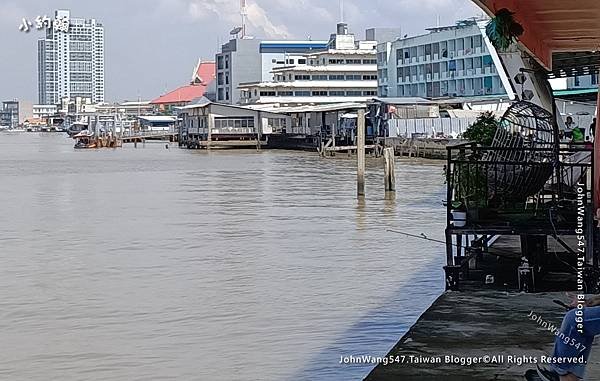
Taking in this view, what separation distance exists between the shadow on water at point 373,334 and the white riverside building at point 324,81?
8942 cm

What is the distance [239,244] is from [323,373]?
9337mm

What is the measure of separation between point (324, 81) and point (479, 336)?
10070 centimetres

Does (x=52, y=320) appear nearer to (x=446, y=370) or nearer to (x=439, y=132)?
(x=446, y=370)

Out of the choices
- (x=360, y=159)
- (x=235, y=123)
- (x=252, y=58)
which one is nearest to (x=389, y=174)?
(x=360, y=159)

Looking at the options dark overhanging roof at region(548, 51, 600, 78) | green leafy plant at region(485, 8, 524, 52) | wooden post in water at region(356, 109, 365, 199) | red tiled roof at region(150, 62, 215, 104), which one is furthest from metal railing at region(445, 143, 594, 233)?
red tiled roof at region(150, 62, 215, 104)

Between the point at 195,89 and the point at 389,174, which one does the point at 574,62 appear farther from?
the point at 195,89

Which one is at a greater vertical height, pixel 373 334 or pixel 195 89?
pixel 195 89

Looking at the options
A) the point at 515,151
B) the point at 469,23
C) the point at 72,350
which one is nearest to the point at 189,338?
the point at 72,350

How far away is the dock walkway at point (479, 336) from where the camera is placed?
6203 millimetres

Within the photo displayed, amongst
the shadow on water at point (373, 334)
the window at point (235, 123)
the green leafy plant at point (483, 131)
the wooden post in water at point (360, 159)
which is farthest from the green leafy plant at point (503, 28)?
the window at point (235, 123)

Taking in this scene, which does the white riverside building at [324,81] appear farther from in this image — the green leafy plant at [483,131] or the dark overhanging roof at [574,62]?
the green leafy plant at [483,131]

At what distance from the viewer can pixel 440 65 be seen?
86562 millimetres

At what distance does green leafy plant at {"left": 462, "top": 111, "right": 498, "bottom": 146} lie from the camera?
10.3 metres

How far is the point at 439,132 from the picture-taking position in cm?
5553
